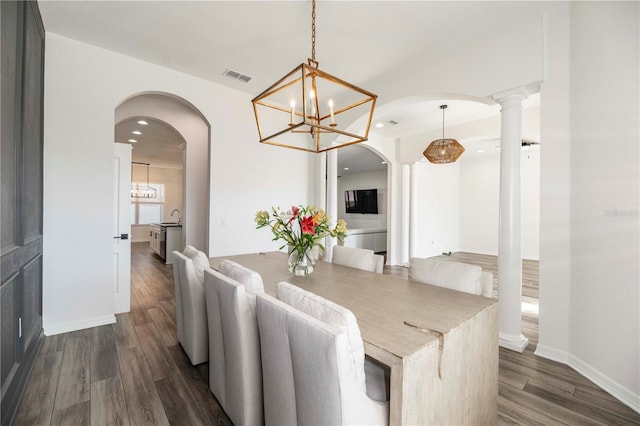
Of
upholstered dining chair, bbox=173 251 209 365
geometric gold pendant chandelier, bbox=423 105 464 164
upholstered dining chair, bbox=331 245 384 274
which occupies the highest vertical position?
geometric gold pendant chandelier, bbox=423 105 464 164

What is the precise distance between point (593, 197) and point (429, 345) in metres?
2.07

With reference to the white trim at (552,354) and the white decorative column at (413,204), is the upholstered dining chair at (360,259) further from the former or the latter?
the white decorative column at (413,204)

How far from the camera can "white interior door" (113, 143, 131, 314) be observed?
131 inches

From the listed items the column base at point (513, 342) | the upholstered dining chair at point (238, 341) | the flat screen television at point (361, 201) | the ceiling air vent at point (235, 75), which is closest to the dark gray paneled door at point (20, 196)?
the upholstered dining chair at point (238, 341)

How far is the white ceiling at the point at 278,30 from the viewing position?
2.39 m

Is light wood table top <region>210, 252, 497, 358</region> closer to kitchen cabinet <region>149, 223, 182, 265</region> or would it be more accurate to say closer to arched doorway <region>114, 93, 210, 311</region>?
arched doorway <region>114, 93, 210, 311</region>

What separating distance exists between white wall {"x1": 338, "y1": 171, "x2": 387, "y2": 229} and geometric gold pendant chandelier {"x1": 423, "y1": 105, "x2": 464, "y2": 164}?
499cm

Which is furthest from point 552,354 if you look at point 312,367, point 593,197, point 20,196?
point 20,196

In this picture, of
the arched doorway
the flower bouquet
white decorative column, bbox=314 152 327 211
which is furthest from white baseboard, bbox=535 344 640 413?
the arched doorway

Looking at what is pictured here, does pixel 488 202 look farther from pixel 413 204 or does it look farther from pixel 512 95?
pixel 512 95

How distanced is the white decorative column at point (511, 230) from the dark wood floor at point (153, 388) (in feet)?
0.77

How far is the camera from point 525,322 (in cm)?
318

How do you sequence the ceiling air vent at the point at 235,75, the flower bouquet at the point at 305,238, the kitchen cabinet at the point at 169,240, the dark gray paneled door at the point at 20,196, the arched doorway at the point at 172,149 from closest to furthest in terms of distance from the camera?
the dark gray paneled door at the point at 20,196
the flower bouquet at the point at 305,238
the ceiling air vent at the point at 235,75
the arched doorway at the point at 172,149
the kitchen cabinet at the point at 169,240

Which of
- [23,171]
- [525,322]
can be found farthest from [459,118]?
[23,171]
